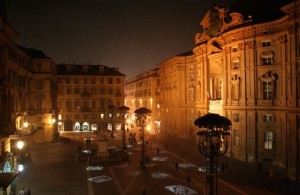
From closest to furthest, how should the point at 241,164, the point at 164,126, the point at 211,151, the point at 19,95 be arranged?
the point at 211,151
the point at 241,164
the point at 19,95
the point at 164,126

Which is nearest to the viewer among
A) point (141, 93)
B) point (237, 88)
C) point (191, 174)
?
point (191, 174)

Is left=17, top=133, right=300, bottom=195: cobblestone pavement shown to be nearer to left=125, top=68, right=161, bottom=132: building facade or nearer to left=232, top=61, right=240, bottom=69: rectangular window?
left=232, top=61, right=240, bottom=69: rectangular window

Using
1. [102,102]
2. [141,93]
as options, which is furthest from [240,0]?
[141,93]

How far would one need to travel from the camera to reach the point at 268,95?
39.5m

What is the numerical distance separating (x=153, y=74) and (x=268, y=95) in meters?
54.4

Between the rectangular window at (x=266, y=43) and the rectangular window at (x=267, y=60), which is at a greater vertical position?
the rectangular window at (x=266, y=43)

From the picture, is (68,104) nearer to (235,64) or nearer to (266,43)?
(235,64)

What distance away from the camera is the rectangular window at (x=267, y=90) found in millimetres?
39266

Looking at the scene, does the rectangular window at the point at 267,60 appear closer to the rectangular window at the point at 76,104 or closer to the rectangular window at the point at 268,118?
the rectangular window at the point at 268,118

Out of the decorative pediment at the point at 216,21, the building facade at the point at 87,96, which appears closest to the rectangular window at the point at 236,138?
the decorative pediment at the point at 216,21

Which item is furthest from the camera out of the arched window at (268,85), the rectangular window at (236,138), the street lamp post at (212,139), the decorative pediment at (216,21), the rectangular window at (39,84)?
the rectangular window at (39,84)

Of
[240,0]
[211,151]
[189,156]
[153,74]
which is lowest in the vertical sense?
[189,156]

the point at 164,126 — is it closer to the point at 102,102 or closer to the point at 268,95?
the point at 102,102

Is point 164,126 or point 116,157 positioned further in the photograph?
point 164,126
